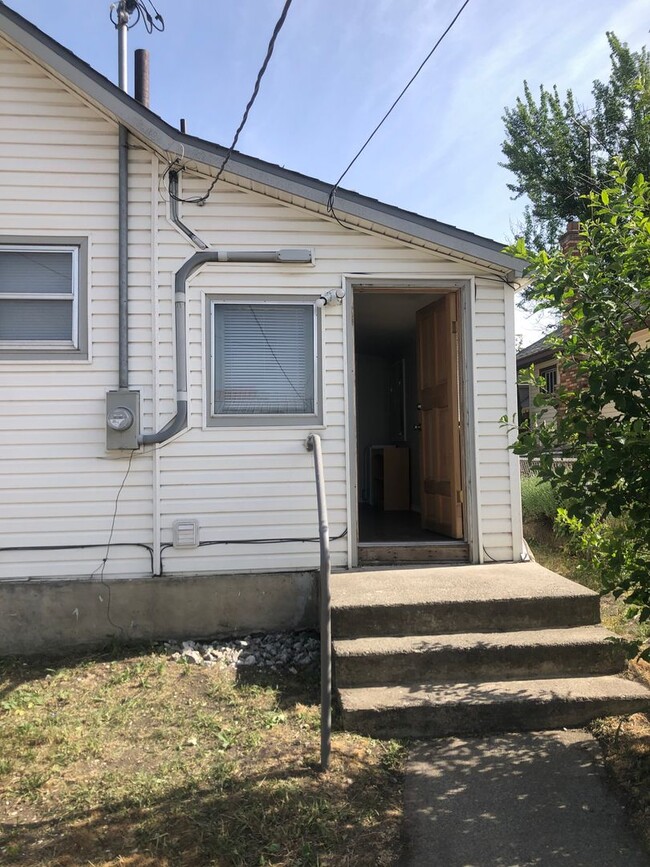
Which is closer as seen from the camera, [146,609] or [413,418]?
[146,609]

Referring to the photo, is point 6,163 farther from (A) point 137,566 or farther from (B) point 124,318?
(A) point 137,566

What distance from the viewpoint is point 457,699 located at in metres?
3.31

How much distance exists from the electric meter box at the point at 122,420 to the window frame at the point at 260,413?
0.54 m

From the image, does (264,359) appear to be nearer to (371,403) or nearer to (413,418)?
(413,418)

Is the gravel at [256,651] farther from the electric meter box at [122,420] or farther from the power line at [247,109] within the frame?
the power line at [247,109]

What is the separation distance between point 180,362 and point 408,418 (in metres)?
4.33

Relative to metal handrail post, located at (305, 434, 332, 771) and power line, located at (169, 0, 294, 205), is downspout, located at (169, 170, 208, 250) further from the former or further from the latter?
metal handrail post, located at (305, 434, 332, 771)

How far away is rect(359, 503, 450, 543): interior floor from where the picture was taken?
534cm

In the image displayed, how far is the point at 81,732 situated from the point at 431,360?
13.5 feet

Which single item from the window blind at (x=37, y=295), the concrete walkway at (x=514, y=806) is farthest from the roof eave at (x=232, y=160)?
the concrete walkway at (x=514, y=806)

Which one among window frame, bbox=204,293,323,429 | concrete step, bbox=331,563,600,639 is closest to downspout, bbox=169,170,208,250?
window frame, bbox=204,293,323,429

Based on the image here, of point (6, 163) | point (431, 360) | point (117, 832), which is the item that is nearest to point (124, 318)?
point (6, 163)

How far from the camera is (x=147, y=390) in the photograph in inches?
186

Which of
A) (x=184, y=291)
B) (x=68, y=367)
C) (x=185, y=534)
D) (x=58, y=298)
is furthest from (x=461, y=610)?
(x=58, y=298)
